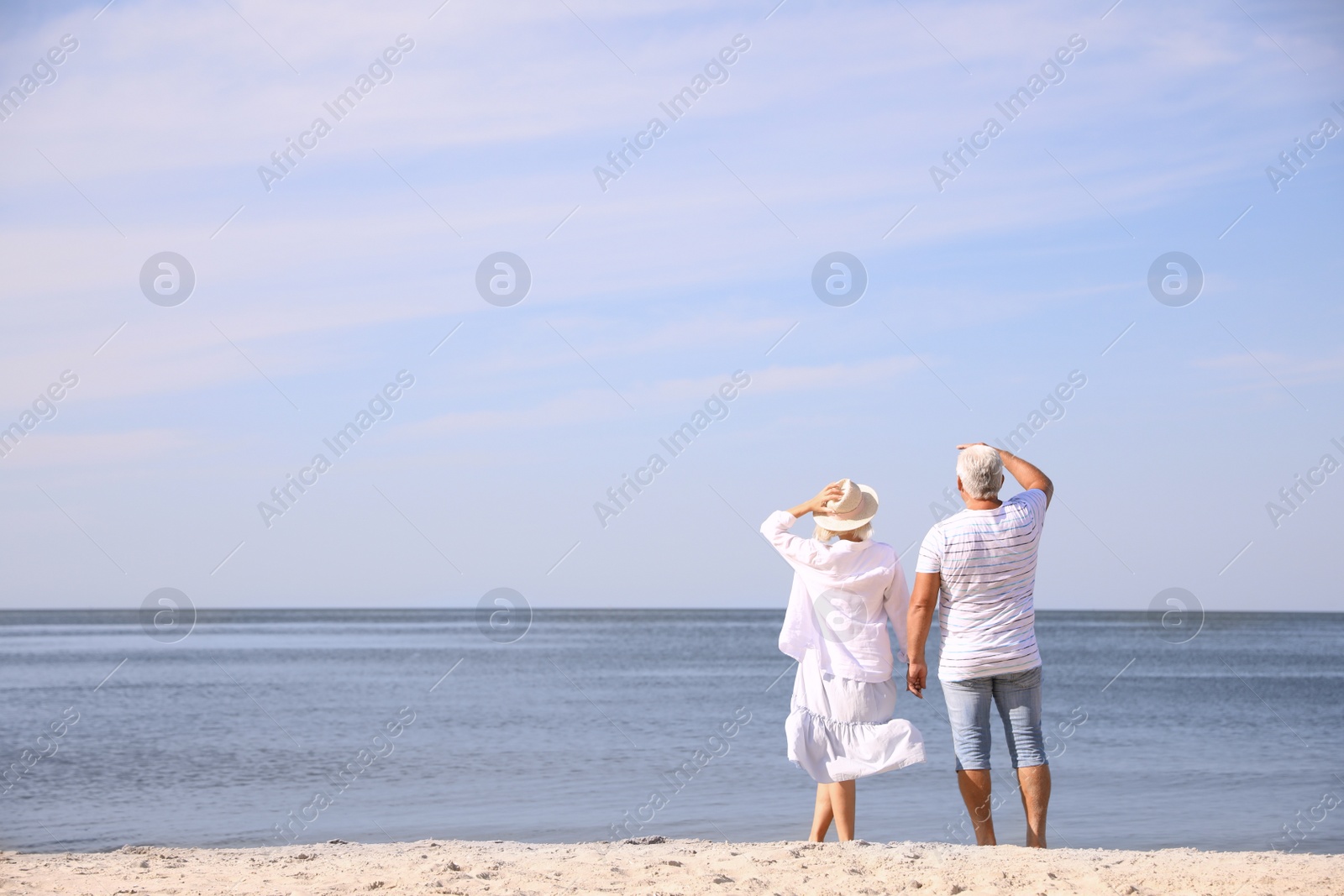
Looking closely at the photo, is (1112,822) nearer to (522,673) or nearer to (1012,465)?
(1012,465)

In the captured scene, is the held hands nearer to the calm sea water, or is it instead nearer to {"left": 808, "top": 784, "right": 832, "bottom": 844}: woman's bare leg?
{"left": 808, "top": 784, "right": 832, "bottom": 844}: woman's bare leg

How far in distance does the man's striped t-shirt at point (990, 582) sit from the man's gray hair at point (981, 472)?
87 millimetres

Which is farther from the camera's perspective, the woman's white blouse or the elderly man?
the woman's white blouse

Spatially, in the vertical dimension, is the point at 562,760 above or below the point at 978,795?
below

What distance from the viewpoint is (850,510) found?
456 centimetres

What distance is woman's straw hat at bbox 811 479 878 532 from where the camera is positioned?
4.55 meters

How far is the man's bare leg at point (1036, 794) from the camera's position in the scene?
4430 millimetres

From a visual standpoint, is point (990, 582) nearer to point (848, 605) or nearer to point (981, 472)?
point (981, 472)

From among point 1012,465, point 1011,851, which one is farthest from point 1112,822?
point 1012,465

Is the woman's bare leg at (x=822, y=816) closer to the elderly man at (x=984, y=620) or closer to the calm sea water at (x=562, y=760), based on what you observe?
the elderly man at (x=984, y=620)

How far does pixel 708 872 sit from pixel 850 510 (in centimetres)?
160

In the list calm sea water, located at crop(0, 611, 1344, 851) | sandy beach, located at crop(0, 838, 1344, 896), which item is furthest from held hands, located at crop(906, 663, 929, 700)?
calm sea water, located at crop(0, 611, 1344, 851)

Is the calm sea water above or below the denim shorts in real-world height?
below

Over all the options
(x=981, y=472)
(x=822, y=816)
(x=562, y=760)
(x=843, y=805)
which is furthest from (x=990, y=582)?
(x=562, y=760)
